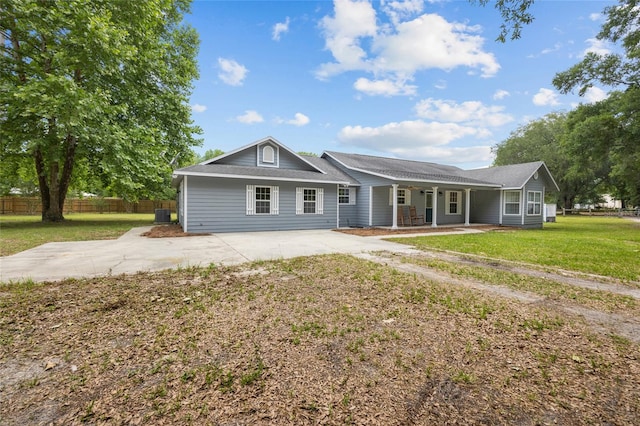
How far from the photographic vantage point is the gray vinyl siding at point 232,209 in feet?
38.1

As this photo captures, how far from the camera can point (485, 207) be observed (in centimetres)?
1875

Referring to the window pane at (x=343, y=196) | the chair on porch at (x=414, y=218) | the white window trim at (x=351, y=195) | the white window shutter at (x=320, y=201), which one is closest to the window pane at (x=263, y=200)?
the white window shutter at (x=320, y=201)

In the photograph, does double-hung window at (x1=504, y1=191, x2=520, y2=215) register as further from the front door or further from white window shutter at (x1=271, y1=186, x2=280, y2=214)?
white window shutter at (x1=271, y1=186, x2=280, y2=214)

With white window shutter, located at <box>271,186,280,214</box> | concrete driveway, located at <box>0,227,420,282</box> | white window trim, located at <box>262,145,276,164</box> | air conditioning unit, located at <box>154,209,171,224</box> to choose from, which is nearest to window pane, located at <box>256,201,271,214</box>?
white window shutter, located at <box>271,186,280,214</box>

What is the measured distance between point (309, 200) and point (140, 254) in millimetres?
8167

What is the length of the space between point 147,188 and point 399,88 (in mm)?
15503

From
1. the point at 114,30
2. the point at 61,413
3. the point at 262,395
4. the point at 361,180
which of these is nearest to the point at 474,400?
the point at 262,395

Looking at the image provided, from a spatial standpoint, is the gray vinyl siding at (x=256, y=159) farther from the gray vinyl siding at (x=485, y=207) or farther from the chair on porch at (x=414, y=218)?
the gray vinyl siding at (x=485, y=207)

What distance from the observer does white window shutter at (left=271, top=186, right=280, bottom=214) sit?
13.1 m

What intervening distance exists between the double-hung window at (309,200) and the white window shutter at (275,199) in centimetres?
100

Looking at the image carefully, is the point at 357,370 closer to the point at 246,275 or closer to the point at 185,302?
the point at 185,302

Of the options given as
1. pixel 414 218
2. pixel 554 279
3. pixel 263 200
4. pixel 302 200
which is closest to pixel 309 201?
pixel 302 200

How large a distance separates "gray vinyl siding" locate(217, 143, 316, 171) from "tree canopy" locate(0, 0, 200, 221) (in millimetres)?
3823

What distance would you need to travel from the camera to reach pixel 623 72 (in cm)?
1447
